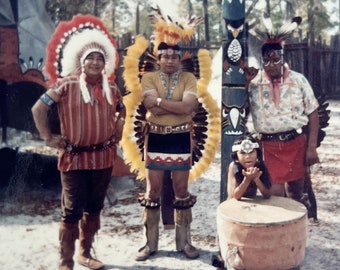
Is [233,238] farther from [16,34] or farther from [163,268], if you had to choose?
[16,34]

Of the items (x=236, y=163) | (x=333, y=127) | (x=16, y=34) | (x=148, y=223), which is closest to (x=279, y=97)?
(x=236, y=163)

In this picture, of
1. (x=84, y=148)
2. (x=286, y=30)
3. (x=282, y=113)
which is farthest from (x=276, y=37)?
(x=84, y=148)

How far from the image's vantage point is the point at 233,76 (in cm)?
387

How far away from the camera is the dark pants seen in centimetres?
364

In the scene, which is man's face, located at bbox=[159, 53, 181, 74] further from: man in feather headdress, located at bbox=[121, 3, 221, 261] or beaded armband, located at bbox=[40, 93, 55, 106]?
beaded armband, located at bbox=[40, 93, 55, 106]

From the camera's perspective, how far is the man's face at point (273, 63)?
409 centimetres

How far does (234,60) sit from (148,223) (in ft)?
5.58

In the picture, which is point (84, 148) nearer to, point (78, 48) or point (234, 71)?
point (78, 48)

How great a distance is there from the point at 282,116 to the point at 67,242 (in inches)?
89.6

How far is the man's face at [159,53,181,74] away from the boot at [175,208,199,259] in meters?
1.32

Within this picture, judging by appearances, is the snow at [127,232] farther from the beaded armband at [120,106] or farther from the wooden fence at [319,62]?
the wooden fence at [319,62]

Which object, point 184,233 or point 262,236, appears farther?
point 184,233

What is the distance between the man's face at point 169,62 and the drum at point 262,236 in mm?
1336

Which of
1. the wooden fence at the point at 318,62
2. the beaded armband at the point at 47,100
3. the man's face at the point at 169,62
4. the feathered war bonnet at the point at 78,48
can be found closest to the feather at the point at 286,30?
the man's face at the point at 169,62
